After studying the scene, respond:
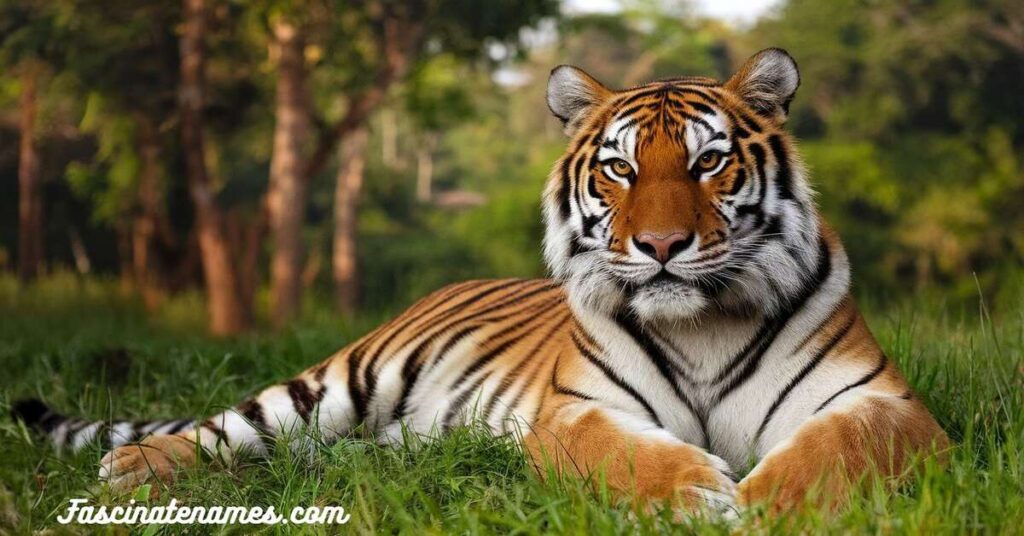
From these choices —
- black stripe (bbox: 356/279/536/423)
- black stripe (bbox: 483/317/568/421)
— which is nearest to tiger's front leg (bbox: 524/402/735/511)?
black stripe (bbox: 483/317/568/421)

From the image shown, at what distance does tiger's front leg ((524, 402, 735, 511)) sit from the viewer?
2277 millimetres

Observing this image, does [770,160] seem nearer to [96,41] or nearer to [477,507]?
[477,507]

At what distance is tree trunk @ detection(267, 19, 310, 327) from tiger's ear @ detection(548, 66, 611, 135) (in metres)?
9.35

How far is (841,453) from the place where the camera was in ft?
7.59

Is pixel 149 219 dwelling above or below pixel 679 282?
below

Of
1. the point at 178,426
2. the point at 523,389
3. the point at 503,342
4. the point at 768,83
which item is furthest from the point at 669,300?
the point at 178,426

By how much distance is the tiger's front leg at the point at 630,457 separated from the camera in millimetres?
2277

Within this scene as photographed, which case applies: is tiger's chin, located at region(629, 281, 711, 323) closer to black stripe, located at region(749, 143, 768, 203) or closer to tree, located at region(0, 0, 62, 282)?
black stripe, located at region(749, 143, 768, 203)

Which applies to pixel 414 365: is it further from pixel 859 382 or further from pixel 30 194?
pixel 30 194

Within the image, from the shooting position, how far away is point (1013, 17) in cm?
2112

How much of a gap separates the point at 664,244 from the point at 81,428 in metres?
2.19

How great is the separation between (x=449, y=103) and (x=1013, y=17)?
1280 cm

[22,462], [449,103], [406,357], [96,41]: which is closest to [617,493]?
[406,357]

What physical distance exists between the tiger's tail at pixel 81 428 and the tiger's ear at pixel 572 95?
5.28 ft
